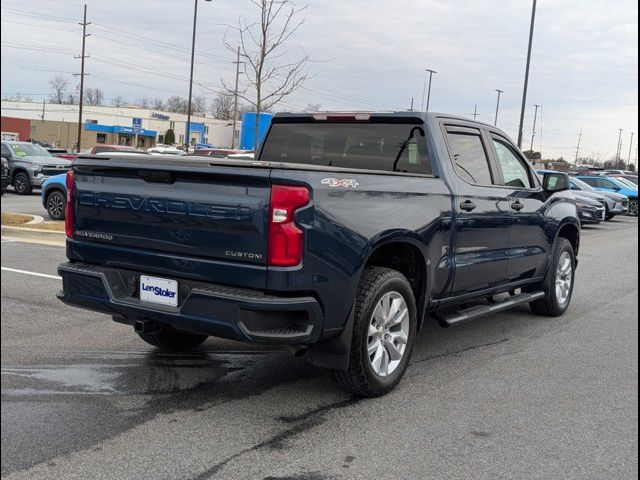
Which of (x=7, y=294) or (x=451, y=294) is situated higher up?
(x=451, y=294)

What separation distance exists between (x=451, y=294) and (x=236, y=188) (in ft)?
7.66

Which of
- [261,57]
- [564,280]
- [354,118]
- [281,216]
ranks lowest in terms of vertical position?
[564,280]

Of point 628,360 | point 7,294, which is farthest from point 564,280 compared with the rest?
point 7,294

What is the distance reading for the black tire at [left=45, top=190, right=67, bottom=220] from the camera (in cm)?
1478

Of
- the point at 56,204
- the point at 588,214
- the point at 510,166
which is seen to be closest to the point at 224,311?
the point at 510,166

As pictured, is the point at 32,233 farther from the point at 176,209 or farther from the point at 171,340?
the point at 176,209

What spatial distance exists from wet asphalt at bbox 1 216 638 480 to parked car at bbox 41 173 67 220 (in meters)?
8.71

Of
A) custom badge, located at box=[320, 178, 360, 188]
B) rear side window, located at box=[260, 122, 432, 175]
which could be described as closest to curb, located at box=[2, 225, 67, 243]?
rear side window, located at box=[260, 122, 432, 175]

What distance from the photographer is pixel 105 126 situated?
94438 millimetres

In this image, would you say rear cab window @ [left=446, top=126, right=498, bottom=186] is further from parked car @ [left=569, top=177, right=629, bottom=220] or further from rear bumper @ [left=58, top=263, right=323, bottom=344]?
parked car @ [left=569, top=177, right=629, bottom=220]

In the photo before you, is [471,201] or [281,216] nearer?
[281,216]

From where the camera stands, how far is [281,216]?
3822 mm

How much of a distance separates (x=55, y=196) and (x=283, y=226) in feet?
40.7

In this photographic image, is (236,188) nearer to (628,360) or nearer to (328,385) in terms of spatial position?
(328,385)
